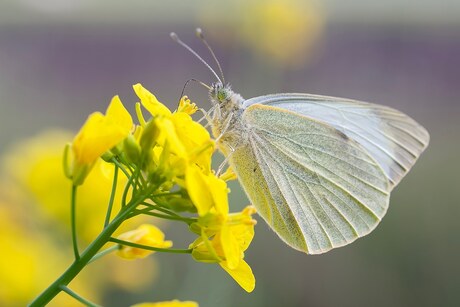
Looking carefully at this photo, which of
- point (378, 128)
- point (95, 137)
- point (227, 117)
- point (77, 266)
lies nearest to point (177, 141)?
point (95, 137)

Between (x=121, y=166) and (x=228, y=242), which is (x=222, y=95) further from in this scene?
(x=228, y=242)

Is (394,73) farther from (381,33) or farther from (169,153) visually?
(169,153)

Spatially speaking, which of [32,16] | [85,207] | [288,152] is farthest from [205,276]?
[32,16]

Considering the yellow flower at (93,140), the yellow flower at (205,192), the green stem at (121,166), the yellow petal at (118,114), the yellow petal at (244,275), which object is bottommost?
the yellow petal at (244,275)

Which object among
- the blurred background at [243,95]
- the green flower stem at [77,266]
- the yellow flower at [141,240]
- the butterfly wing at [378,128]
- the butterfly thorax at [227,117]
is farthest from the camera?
the blurred background at [243,95]

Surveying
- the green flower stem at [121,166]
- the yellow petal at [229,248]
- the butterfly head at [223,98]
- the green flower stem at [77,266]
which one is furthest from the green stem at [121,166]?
the butterfly head at [223,98]

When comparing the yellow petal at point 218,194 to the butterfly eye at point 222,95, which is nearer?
the yellow petal at point 218,194

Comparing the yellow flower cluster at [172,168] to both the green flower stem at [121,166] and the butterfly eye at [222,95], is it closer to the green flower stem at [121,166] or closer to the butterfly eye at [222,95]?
the green flower stem at [121,166]
